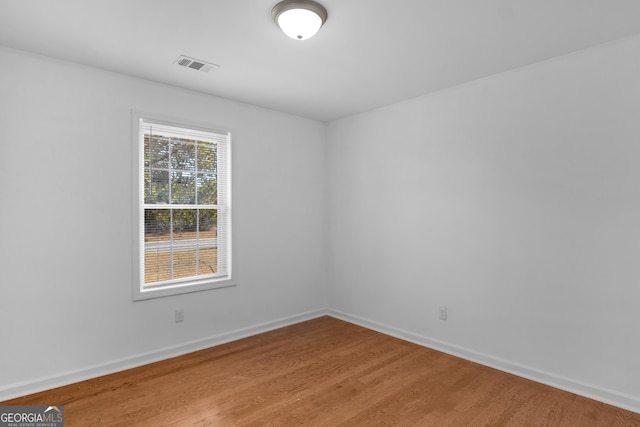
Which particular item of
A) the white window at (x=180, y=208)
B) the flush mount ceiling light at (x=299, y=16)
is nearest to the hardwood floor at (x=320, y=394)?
the white window at (x=180, y=208)

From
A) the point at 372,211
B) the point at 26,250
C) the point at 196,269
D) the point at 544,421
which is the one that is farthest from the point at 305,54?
the point at 544,421

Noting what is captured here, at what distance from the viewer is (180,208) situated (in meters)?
3.57

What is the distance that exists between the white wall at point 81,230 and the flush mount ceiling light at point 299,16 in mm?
1744

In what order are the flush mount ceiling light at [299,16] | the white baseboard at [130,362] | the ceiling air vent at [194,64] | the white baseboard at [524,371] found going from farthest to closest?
the ceiling air vent at [194,64] → the white baseboard at [130,362] → the white baseboard at [524,371] → the flush mount ceiling light at [299,16]

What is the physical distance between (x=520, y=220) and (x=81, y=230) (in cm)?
372

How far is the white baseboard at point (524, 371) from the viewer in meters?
2.54

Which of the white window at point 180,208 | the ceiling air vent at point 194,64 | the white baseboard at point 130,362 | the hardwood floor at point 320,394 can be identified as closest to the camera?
the hardwood floor at point 320,394

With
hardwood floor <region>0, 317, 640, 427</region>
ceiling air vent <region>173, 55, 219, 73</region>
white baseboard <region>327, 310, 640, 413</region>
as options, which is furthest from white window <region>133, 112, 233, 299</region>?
white baseboard <region>327, 310, 640, 413</region>

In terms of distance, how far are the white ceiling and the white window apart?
0.55 meters

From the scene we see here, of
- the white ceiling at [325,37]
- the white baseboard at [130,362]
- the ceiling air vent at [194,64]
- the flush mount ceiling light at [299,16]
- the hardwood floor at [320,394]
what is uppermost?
the ceiling air vent at [194,64]

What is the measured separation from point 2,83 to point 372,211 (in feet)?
11.7

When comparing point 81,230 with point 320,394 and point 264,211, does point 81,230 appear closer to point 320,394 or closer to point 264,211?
point 264,211

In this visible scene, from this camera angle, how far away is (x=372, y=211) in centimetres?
429

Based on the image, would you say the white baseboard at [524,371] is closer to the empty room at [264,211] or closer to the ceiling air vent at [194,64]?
the empty room at [264,211]
